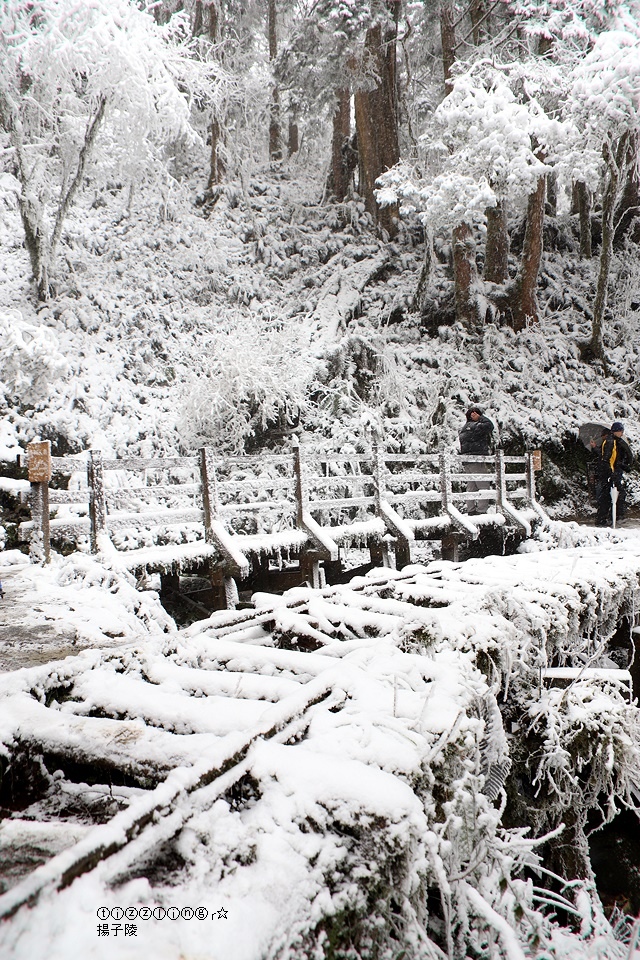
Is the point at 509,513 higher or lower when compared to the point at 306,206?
lower

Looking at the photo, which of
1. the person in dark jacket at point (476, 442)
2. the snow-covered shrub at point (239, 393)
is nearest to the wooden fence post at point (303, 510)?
the snow-covered shrub at point (239, 393)

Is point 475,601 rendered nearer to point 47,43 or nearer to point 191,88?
point 47,43

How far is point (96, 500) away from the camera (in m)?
5.89

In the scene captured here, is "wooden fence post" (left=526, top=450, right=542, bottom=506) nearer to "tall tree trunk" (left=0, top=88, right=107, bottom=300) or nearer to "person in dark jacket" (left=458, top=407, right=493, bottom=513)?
"person in dark jacket" (left=458, top=407, right=493, bottom=513)

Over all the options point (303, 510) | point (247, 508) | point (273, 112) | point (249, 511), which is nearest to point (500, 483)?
point (303, 510)

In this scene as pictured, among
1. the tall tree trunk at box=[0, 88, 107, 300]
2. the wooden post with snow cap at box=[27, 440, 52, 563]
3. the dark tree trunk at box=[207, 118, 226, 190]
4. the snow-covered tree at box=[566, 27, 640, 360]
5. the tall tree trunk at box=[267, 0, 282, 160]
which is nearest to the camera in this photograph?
the wooden post with snow cap at box=[27, 440, 52, 563]

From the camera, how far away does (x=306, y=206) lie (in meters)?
18.3

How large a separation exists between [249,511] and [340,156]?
15289mm

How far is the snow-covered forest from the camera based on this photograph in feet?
4.75

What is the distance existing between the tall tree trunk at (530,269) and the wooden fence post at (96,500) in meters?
13.0

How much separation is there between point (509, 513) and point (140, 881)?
10467mm

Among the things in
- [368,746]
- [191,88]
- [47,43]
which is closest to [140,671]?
[368,746]

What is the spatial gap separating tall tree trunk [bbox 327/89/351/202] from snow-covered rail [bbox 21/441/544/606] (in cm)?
1106

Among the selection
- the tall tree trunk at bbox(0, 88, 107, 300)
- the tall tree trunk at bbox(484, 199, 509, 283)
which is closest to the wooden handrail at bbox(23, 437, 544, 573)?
the tall tree trunk at bbox(0, 88, 107, 300)
